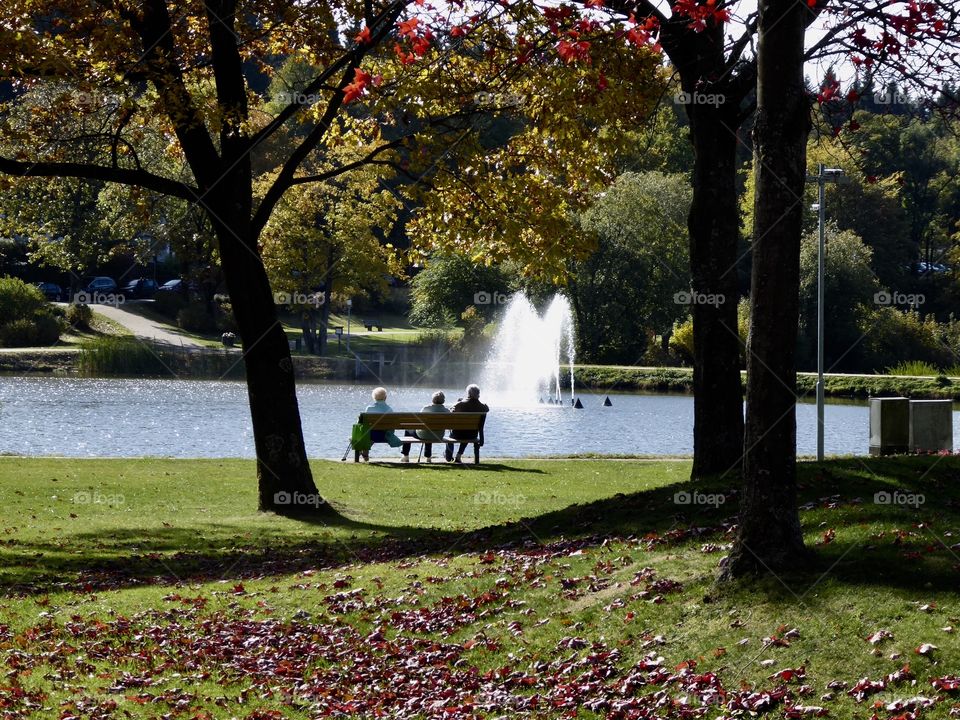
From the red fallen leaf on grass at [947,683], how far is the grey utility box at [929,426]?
15.3 m

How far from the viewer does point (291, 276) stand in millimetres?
63219

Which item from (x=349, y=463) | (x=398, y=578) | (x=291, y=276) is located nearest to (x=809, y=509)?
(x=398, y=578)

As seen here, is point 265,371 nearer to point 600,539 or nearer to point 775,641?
point 600,539

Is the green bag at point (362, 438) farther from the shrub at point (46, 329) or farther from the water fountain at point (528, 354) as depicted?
the shrub at point (46, 329)

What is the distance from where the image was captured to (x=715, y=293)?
13469mm

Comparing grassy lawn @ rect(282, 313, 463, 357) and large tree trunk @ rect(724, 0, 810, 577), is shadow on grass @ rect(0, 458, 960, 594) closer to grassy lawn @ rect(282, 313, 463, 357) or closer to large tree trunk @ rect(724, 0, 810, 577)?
large tree trunk @ rect(724, 0, 810, 577)

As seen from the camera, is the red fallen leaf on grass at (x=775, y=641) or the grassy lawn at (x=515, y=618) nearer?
the grassy lawn at (x=515, y=618)

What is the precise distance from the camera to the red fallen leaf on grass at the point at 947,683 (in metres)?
6.86

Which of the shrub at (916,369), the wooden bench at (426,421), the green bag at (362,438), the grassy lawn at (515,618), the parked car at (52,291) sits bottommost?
the grassy lawn at (515,618)

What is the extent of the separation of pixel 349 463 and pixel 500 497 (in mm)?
6206

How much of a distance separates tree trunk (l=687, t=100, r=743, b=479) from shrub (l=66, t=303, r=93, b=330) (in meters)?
55.2

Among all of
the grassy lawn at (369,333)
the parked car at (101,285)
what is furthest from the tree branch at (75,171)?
the parked car at (101,285)

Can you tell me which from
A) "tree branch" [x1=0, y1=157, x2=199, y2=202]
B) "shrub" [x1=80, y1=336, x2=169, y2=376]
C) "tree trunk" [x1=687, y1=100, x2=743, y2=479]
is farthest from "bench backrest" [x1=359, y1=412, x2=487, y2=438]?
"shrub" [x1=80, y1=336, x2=169, y2=376]

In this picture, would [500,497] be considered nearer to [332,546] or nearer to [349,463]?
[332,546]
